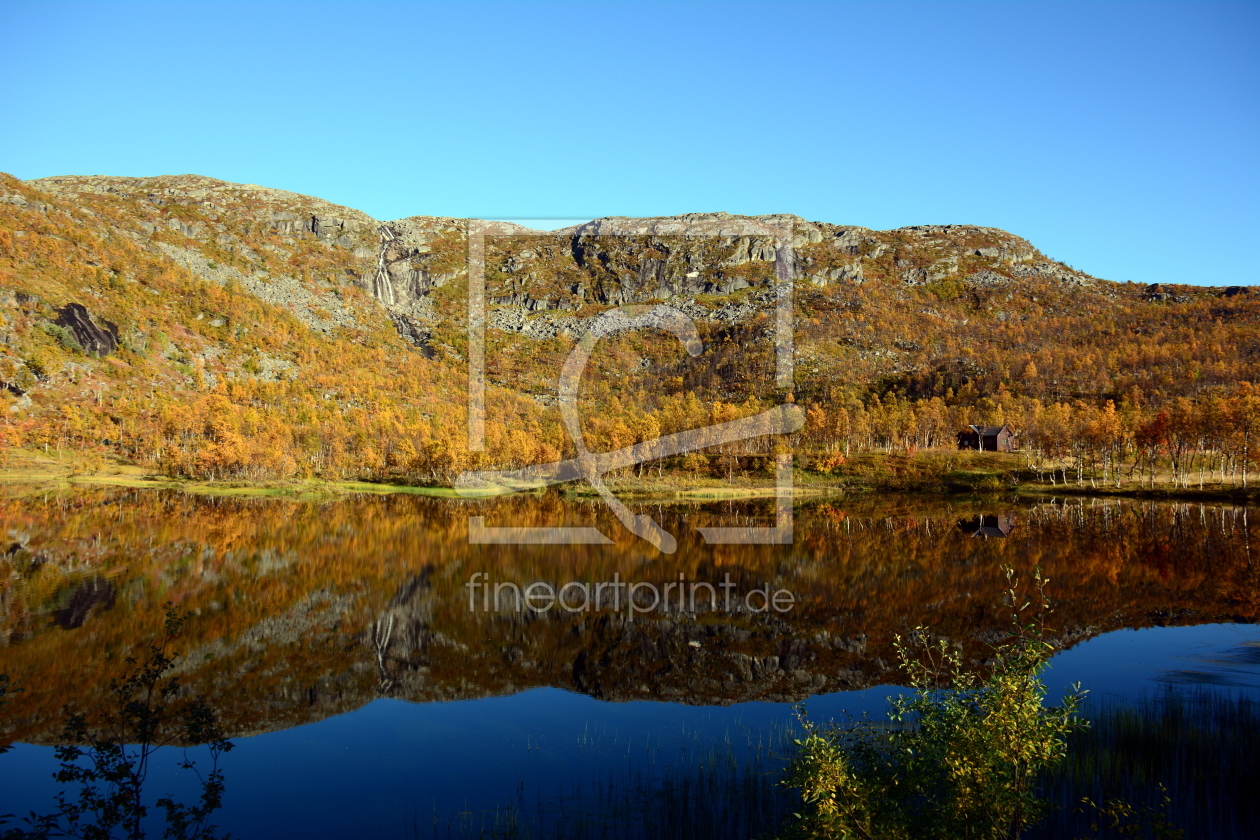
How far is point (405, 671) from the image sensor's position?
21.2 m

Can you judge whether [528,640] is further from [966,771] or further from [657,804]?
[966,771]

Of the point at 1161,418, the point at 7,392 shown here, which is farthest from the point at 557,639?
the point at 7,392

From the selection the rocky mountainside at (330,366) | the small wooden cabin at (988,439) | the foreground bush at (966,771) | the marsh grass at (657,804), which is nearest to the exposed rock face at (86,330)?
the rocky mountainside at (330,366)

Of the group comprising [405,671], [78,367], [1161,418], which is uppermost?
[78,367]

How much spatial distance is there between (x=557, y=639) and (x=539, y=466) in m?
72.8

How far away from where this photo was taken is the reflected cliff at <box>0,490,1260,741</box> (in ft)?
65.8

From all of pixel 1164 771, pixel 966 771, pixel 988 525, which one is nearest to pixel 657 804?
pixel 966 771

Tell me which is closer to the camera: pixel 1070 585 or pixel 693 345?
pixel 1070 585

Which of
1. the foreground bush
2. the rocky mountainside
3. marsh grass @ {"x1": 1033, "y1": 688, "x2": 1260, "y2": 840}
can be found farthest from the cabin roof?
the foreground bush

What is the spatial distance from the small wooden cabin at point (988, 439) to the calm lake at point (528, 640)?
178ft

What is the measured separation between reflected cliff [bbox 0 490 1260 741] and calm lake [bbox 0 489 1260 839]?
0.15 metres

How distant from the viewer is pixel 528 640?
2411 centimetres

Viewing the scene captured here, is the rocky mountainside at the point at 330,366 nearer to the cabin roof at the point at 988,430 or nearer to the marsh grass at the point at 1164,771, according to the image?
the cabin roof at the point at 988,430

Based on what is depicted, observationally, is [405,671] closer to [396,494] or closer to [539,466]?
[396,494]
